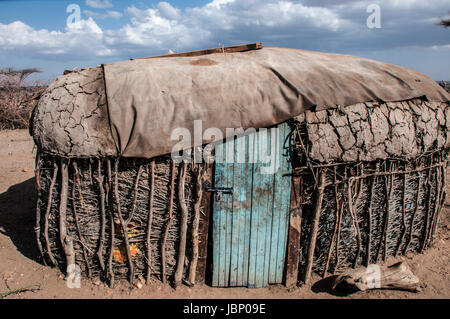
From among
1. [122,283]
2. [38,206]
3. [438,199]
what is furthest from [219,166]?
[438,199]

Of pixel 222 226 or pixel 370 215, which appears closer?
pixel 222 226

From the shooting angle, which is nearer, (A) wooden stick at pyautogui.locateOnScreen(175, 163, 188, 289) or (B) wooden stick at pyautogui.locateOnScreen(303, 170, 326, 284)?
(A) wooden stick at pyautogui.locateOnScreen(175, 163, 188, 289)

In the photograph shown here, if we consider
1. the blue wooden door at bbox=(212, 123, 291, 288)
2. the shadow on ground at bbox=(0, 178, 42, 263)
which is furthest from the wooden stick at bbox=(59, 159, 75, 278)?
the blue wooden door at bbox=(212, 123, 291, 288)

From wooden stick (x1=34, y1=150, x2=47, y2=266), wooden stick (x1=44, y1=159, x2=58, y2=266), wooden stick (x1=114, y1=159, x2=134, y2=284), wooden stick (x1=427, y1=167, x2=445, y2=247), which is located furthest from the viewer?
wooden stick (x1=427, y1=167, x2=445, y2=247)

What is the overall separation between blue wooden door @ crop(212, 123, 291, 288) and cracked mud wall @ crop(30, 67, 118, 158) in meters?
1.59

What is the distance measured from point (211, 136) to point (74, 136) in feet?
5.78

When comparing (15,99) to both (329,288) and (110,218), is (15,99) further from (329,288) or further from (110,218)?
(329,288)

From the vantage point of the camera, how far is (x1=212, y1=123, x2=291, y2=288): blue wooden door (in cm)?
432

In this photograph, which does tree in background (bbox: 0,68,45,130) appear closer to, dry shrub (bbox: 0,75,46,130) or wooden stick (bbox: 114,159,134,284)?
dry shrub (bbox: 0,75,46,130)

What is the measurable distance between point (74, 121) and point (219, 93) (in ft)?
6.37

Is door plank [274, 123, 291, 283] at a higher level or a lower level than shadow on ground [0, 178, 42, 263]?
higher

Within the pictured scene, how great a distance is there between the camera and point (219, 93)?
4.34 metres

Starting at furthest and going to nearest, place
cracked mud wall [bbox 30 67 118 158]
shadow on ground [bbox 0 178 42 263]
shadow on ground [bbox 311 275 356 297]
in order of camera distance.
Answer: shadow on ground [bbox 0 178 42 263] → shadow on ground [bbox 311 275 356 297] → cracked mud wall [bbox 30 67 118 158]

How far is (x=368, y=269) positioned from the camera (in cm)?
470
